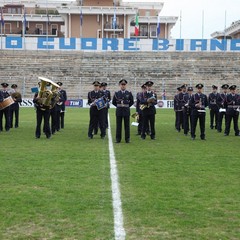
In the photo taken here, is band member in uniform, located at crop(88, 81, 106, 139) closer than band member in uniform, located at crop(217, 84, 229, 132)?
Yes

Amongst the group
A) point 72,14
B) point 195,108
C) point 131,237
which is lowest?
point 131,237

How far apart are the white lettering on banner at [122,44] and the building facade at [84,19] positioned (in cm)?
1346

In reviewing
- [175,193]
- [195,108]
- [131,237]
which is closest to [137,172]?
[175,193]

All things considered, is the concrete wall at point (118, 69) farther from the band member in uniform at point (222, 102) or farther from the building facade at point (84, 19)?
the band member in uniform at point (222, 102)

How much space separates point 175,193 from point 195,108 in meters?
8.88

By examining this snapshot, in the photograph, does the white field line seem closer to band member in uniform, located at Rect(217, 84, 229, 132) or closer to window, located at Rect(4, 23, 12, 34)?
band member in uniform, located at Rect(217, 84, 229, 132)

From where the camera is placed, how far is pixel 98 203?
6910 millimetres

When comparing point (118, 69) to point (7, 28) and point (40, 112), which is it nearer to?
point (7, 28)

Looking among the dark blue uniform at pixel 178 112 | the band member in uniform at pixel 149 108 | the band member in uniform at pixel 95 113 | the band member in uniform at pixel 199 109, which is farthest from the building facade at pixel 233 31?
the band member in uniform at pixel 95 113

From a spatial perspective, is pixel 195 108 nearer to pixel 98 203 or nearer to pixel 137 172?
pixel 137 172

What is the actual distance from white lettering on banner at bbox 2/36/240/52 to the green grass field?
Answer: 1660 inches

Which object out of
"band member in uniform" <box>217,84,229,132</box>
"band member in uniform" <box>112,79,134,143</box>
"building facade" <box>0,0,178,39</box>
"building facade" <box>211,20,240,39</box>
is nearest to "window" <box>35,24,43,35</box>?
"building facade" <box>0,0,178,39</box>

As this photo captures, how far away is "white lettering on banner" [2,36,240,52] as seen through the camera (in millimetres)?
54500

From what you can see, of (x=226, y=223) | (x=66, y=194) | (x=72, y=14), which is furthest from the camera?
(x=72, y=14)
